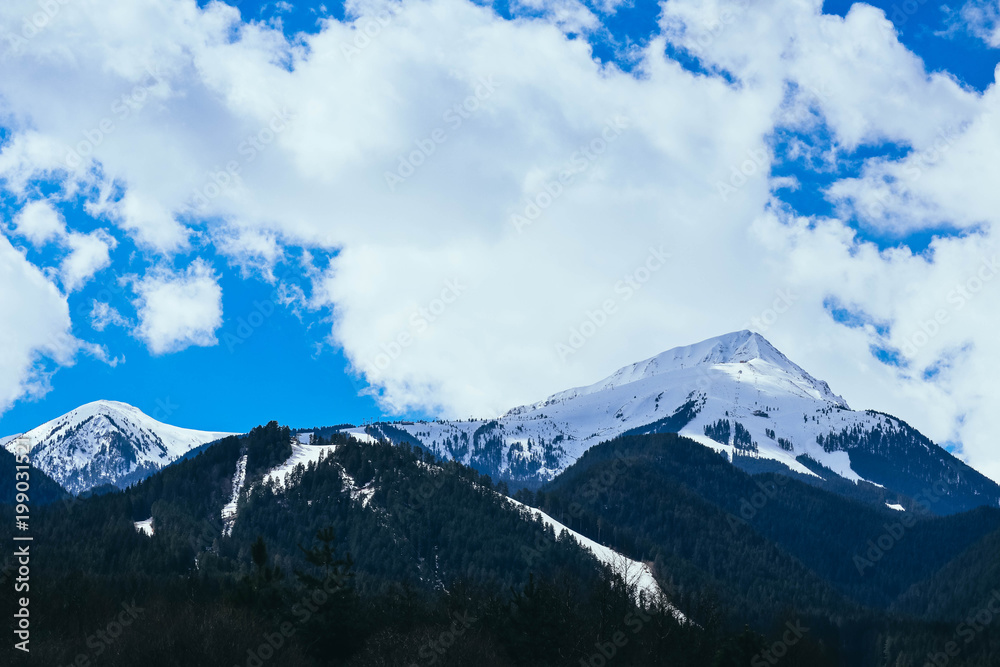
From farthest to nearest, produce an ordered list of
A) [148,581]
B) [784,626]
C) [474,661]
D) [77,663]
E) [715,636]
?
1. [784,626]
2. [148,581]
3. [715,636]
4. [474,661]
5. [77,663]

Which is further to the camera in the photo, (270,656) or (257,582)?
(257,582)

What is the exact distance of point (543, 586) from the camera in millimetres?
94000

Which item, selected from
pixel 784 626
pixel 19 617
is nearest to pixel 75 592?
pixel 19 617

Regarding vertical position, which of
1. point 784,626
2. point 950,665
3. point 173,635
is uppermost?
point 173,635

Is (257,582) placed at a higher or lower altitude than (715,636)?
higher

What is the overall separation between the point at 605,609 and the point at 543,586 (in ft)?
24.0

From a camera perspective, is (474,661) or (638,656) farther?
(638,656)

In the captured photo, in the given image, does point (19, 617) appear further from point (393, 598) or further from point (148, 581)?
point (148, 581)

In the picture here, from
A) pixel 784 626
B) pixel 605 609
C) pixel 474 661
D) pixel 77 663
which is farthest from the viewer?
pixel 784 626

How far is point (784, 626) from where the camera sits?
564 feet

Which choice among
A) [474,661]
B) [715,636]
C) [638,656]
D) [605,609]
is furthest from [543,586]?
[715,636]

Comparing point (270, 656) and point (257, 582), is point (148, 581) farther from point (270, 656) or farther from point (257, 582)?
point (270, 656)

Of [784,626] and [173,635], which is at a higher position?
[173,635]

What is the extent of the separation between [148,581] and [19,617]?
8049 cm
